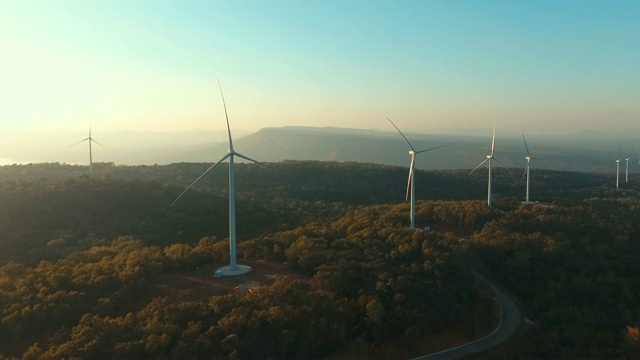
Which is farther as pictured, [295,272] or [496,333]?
[295,272]

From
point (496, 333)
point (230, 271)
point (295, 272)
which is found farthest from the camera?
point (295, 272)

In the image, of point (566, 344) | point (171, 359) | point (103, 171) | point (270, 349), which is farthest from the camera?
point (103, 171)

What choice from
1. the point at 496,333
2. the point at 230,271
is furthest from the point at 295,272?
the point at 496,333

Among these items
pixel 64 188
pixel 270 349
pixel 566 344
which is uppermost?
pixel 64 188

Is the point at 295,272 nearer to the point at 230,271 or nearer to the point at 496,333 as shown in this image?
the point at 230,271

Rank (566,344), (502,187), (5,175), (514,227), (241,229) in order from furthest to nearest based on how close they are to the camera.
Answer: (502,187) < (5,175) < (241,229) < (514,227) < (566,344)

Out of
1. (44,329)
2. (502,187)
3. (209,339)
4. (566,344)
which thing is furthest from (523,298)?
(502,187)

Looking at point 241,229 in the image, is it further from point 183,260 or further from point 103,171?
point 103,171
